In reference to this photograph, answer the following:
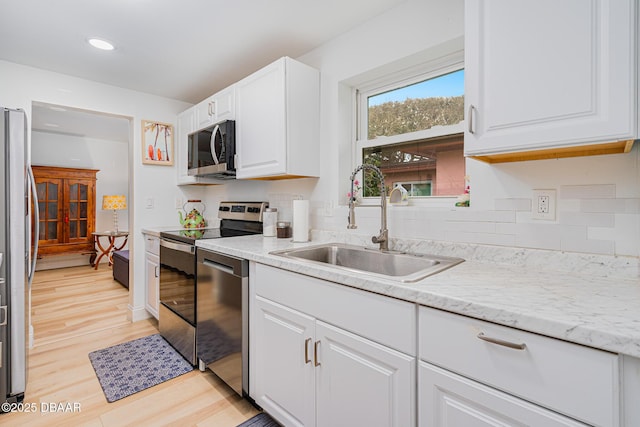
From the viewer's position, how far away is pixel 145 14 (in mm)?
1793

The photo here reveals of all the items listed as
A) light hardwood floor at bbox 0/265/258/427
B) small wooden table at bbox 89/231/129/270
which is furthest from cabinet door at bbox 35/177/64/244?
light hardwood floor at bbox 0/265/258/427

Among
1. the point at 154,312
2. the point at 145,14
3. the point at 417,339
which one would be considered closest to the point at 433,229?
the point at 417,339

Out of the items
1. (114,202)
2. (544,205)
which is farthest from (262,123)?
(114,202)

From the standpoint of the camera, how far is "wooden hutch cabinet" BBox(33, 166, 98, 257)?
4828 mm

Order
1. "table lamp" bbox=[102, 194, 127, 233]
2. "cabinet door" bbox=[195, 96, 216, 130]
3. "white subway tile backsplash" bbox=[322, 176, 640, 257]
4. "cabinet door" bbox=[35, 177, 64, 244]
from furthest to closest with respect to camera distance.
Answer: "table lamp" bbox=[102, 194, 127, 233], "cabinet door" bbox=[35, 177, 64, 244], "cabinet door" bbox=[195, 96, 216, 130], "white subway tile backsplash" bbox=[322, 176, 640, 257]

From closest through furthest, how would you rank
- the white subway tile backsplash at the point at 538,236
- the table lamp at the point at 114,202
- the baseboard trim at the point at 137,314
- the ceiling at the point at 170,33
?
the white subway tile backsplash at the point at 538,236 < the ceiling at the point at 170,33 < the baseboard trim at the point at 137,314 < the table lamp at the point at 114,202

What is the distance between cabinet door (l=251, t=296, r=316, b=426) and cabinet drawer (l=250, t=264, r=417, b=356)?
0.07m

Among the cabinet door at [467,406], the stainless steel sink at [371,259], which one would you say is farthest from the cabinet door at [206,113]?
the cabinet door at [467,406]

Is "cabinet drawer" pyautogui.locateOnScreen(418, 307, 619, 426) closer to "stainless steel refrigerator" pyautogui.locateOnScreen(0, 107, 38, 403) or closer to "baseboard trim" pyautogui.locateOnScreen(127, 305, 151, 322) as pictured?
"stainless steel refrigerator" pyautogui.locateOnScreen(0, 107, 38, 403)

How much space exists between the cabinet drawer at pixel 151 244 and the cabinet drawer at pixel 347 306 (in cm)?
164

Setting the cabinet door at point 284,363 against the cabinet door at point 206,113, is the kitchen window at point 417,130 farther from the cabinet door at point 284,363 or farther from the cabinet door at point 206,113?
the cabinet door at point 206,113

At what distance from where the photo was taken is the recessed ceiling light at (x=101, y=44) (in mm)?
2082

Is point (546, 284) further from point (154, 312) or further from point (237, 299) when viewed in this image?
point (154, 312)

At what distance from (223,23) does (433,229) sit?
1.77 meters
